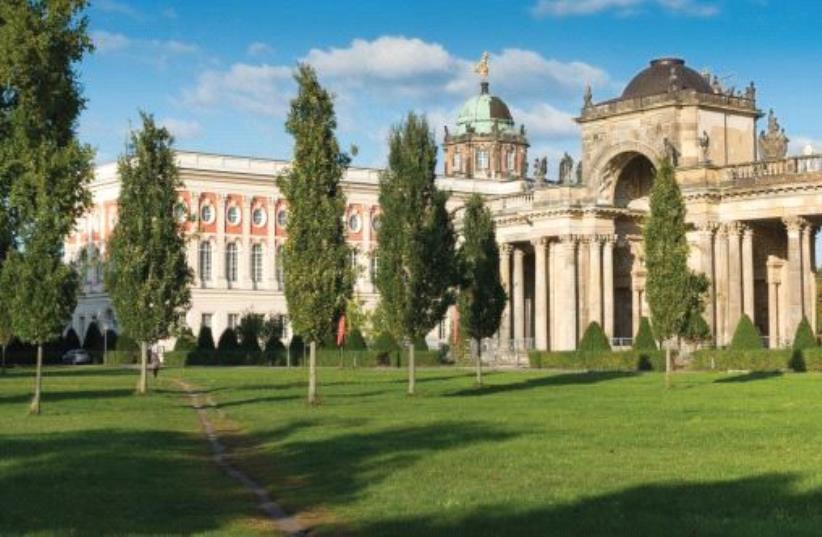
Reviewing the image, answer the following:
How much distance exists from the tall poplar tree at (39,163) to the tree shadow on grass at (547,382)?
42.8 ft

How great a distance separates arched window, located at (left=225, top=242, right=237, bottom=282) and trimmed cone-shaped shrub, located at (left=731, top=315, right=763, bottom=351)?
56554 mm

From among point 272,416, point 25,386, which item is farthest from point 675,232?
point 25,386

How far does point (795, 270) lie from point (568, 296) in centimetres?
1502

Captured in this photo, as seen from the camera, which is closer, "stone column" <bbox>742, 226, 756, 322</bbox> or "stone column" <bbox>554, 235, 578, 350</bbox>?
"stone column" <bbox>742, 226, 756, 322</bbox>

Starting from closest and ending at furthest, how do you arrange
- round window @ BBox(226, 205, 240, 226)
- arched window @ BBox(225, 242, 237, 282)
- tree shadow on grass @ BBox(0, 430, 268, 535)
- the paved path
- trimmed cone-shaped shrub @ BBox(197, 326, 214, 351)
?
tree shadow on grass @ BBox(0, 430, 268, 535) < the paved path < trimmed cone-shaped shrub @ BBox(197, 326, 214, 351) < round window @ BBox(226, 205, 240, 226) < arched window @ BBox(225, 242, 237, 282)

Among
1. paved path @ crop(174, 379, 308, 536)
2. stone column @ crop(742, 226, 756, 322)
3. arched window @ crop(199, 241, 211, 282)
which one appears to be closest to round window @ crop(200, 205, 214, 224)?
arched window @ crop(199, 241, 211, 282)

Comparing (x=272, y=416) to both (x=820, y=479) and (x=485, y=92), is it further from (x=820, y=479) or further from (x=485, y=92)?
(x=485, y=92)

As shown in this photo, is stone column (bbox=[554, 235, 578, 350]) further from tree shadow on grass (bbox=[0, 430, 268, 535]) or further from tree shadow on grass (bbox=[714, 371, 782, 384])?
tree shadow on grass (bbox=[0, 430, 268, 535])

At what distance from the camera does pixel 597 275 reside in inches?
3000

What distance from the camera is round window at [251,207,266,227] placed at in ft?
362

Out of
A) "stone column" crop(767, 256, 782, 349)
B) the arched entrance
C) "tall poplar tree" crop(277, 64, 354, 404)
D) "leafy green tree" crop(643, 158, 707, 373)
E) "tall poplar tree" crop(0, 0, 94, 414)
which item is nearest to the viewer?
"tall poplar tree" crop(0, 0, 94, 414)

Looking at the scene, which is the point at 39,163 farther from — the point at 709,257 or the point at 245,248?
the point at 245,248

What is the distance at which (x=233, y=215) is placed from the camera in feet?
357

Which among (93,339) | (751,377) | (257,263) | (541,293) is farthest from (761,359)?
(257,263)
